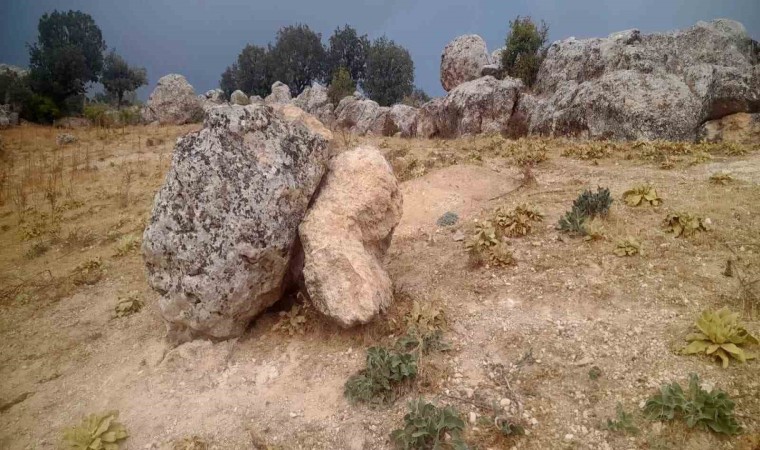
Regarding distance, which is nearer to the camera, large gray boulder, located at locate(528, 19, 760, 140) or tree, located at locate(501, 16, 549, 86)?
large gray boulder, located at locate(528, 19, 760, 140)

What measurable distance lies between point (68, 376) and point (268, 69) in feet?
144

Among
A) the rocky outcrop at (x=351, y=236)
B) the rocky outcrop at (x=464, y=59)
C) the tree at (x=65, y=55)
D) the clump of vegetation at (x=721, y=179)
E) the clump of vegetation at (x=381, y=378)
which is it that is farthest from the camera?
the tree at (x=65, y=55)

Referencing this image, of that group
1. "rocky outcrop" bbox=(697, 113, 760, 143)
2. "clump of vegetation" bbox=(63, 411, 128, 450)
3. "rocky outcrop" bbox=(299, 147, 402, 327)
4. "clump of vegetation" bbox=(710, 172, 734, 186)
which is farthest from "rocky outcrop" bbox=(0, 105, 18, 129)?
"rocky outcrop" bbox=(697, 113, 760, 143)

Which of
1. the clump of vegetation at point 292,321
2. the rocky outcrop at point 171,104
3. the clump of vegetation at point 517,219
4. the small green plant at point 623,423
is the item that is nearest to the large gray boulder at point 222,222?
the clump of vegetation at point 292,321

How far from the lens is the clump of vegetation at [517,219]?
7176 millimetres

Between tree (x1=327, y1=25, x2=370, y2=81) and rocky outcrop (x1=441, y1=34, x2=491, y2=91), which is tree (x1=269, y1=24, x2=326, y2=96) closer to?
tree (x1=327, y1=25, x2=370, y2=81)

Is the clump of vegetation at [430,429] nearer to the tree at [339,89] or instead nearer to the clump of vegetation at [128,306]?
the clump of vegetation at [128,306]

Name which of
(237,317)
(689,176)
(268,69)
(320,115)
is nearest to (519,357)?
(237,317)

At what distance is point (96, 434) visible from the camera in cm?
427

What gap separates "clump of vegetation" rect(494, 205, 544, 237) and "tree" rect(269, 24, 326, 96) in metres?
41.3

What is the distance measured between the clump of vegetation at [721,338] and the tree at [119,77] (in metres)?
43.7

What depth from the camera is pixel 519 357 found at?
4605 millimetres

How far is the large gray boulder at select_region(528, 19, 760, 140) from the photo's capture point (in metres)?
12.4

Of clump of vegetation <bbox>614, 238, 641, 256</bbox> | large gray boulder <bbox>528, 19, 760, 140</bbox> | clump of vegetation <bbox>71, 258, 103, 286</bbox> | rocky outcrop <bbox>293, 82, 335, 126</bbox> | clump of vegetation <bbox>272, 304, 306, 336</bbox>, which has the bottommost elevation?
clump of vegetation <bbox>272, 304, 306, 336</bbox>
